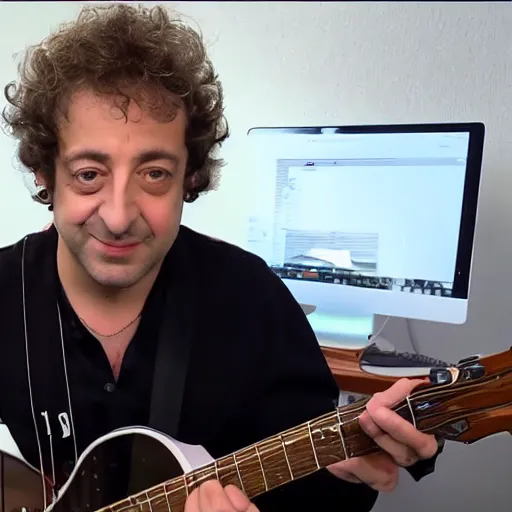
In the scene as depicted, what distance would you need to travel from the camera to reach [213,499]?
67 centimetres

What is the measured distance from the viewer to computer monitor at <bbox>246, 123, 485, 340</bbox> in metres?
1.10

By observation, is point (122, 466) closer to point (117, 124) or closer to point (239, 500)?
point (239, 500)

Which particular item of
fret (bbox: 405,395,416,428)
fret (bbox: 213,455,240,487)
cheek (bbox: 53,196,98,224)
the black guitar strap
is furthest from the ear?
fret (bbox: 405,395,416,428)

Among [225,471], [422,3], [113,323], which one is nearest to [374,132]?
[422,3]

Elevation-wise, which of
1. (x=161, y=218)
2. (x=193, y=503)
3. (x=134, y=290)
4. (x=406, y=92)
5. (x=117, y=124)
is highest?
(x=406, y=92)

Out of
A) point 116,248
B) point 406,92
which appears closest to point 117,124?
point 116,248

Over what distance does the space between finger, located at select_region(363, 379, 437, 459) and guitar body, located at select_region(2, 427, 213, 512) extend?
251 millimetres

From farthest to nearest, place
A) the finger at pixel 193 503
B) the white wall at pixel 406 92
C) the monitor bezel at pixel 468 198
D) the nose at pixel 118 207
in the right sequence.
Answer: the white wall at pixel 406 92, the monitor bezel at pixel 468 198, the nose at pixel 118 207, the finger at pixel 193 503

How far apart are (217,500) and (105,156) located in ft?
1.45

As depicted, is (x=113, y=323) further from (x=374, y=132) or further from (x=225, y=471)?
(x=374, y=132)

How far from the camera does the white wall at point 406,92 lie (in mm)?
1244

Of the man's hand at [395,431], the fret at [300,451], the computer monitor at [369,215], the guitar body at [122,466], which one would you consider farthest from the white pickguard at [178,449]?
the computer monitor at [369,215]

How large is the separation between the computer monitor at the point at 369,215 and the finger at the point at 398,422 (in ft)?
1.73

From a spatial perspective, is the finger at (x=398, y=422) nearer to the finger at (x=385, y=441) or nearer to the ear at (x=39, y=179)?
the finger at (x=385, y=441)
